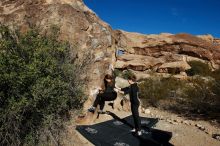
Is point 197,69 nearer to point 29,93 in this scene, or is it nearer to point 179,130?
point 179,130

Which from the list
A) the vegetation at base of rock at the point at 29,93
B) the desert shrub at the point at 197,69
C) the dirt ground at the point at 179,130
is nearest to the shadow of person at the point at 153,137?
the dirt ground at the point at 179,130

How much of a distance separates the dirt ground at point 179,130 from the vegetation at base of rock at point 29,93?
0.50m

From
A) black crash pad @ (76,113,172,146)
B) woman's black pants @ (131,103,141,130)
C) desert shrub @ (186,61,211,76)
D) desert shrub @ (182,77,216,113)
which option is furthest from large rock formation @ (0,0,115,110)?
desert shrub @ (186,61,211,76)

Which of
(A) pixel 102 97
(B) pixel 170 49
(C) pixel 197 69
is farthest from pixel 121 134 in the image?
(B) pixel 170 49

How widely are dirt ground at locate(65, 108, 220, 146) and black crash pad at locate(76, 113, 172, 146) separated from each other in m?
0.20

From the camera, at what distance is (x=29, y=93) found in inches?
210

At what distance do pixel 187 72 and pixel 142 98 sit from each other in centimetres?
1402

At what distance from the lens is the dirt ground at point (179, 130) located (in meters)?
6.31

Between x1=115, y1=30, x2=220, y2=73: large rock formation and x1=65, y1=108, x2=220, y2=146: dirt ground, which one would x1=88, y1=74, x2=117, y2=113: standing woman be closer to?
x1=65, y1=108, x2=220, y2=146: dirt ground

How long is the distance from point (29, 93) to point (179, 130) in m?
4.25

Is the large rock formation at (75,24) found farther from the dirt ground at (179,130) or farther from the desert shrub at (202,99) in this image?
the desert shrub at (202,99)

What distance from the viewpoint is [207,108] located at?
10.2 metres

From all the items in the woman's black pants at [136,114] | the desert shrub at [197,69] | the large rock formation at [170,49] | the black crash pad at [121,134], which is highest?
the large rock formation at [170,49]

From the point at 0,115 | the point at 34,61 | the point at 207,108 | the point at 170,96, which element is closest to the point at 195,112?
the point at 207,108
